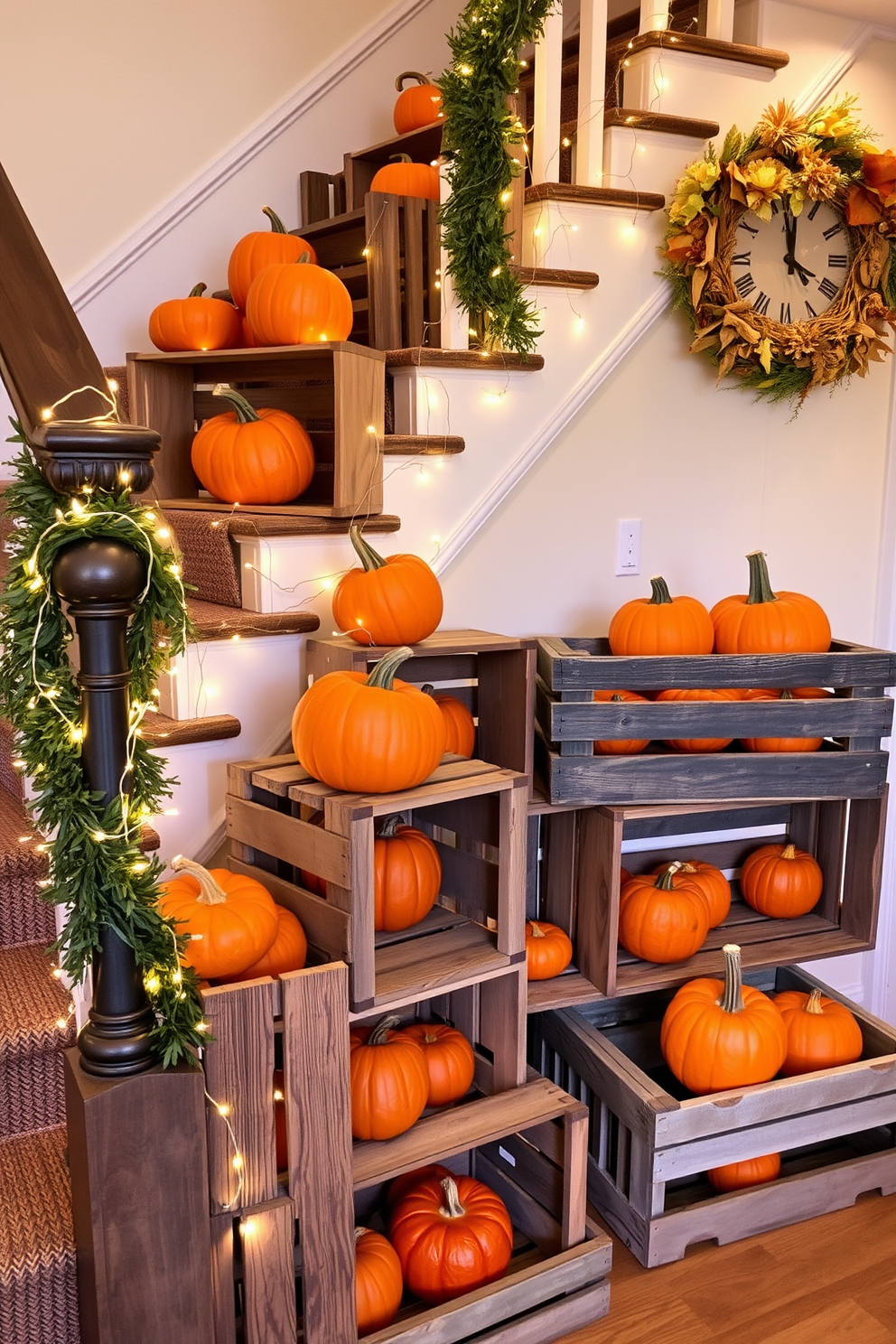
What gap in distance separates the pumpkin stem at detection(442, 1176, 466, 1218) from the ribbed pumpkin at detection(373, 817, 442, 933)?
1.24ft

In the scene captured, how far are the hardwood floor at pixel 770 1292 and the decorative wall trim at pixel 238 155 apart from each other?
2.46 meters

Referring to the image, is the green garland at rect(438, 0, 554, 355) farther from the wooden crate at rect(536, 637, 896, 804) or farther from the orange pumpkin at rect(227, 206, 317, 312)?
the wooden crate at rect(536, 637, 896, 804)

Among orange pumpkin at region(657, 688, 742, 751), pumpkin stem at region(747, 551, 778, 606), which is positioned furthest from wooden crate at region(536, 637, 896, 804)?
pumpkin stem at region(747, 551, 778, 606)

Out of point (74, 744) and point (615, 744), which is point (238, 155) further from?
point (74, 744)

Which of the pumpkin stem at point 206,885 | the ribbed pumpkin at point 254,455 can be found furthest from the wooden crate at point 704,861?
the ribbed pumpkin at point 254,455

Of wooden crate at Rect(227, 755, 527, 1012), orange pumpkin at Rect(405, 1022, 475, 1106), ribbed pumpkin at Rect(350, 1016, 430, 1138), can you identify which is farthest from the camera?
orange pumpkin at Rect(405, 1022, 475, 1106)

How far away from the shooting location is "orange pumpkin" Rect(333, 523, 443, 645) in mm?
1679

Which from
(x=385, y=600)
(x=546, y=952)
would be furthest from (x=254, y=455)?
(x=546, y=952)

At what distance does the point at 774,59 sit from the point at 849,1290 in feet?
7.28

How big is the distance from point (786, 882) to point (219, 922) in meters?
1.26

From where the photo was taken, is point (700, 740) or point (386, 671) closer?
point (386, 671)

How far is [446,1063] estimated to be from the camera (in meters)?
1.66

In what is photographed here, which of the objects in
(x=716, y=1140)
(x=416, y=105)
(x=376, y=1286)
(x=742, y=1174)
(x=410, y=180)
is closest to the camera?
(x=376, y=1286)

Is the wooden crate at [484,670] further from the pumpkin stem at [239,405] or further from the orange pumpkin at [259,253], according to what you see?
the orange pumpkin at [259,253]
